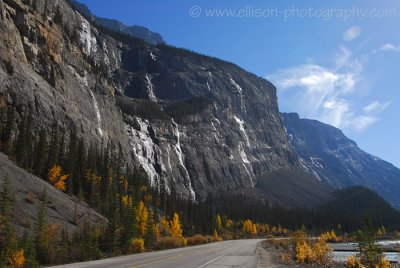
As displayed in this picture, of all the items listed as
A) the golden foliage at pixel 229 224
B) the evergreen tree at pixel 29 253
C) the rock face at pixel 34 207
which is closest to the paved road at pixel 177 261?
the evergreen tree at pixel 29 253

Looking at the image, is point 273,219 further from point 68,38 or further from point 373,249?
point 373,249

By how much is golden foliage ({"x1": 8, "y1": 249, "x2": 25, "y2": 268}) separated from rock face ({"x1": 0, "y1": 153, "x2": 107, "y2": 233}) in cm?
1364

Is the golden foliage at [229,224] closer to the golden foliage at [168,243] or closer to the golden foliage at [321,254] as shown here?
the golden foliage at [168,243]

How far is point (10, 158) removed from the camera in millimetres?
66312

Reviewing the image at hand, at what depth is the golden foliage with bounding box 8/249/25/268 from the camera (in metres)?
19.9

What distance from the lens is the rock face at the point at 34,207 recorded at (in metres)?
37.0

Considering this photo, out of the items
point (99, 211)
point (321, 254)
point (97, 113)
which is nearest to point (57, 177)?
point (99, 211)

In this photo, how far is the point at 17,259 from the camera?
65.8ft

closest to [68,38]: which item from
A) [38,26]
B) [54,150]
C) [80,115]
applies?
[38,26]


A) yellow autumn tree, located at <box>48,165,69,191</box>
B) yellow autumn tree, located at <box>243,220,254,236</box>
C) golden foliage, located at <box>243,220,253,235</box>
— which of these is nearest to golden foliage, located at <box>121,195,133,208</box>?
yellow autumn tree, located at <box>48,165,69,191</box>

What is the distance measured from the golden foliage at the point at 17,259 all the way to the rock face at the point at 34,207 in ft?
44.7

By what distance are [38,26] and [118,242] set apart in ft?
319

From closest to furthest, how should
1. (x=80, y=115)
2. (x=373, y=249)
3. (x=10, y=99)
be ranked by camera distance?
(x=373, y=249), (x=10, y=99), (x=80, y=115)

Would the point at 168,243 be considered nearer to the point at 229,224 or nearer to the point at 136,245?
the point at 136,245
